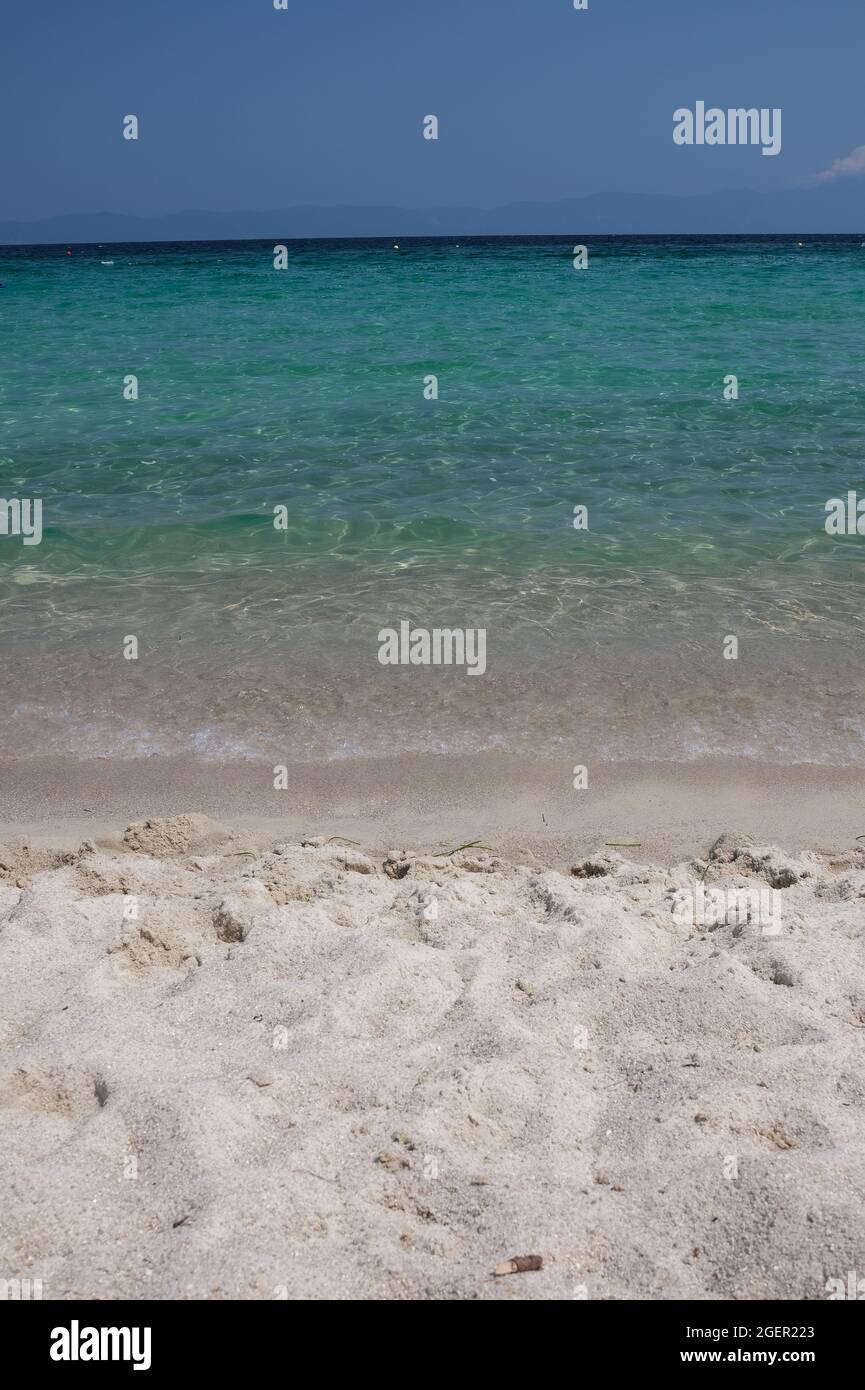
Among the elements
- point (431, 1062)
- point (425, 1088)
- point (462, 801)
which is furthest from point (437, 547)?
point (425, 1088)

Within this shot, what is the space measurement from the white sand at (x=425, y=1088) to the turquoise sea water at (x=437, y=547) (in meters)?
2.04

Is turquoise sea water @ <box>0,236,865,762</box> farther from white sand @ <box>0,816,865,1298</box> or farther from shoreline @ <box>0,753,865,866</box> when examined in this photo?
white sand @ <box>0,816,865,1298</box>

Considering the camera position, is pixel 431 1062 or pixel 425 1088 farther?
pixel 431 1062

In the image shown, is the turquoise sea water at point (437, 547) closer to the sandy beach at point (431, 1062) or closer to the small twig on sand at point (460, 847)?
the small twig on sand at point (460, 847)

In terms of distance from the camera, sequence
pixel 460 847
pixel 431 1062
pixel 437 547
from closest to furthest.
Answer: pixel 431 1062, pixel 460 847, pixel 437 547

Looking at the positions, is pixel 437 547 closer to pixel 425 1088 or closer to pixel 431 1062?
pixel 431 1062

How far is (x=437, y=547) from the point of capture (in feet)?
30.2

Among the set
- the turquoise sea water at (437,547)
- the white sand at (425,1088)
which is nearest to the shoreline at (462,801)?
the turquoise sea water at (437,547)

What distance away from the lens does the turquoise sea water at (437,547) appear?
6.39 m

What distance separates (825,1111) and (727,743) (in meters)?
3.28

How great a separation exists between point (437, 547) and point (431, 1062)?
654 cm

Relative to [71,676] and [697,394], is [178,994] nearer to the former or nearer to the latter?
[71,676]

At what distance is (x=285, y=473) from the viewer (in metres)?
11.6

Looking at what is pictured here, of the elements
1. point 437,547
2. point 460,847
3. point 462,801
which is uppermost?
point 437,547
